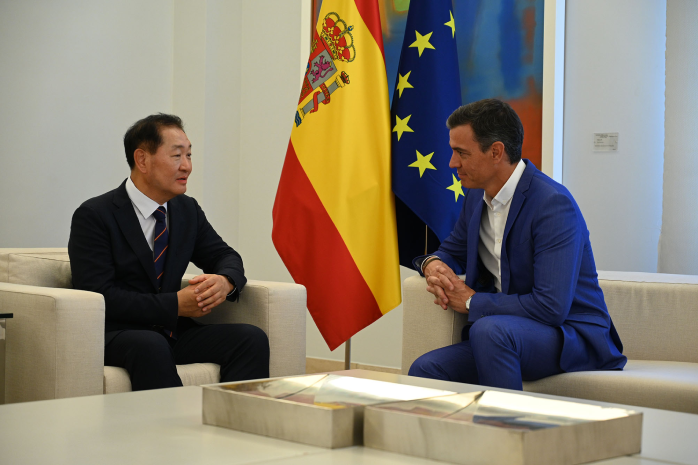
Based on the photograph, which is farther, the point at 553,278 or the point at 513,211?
the point at 513,211

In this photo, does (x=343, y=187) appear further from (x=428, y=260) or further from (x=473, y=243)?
(x=473, y=243)

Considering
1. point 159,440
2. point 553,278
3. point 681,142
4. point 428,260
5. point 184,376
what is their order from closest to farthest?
point 159,440
point 553,278
point 184,376
point 428,260
point 681,142

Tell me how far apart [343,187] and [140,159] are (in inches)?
A: 31.2

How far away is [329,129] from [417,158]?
387mm

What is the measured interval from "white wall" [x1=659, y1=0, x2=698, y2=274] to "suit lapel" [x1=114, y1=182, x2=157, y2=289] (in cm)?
226

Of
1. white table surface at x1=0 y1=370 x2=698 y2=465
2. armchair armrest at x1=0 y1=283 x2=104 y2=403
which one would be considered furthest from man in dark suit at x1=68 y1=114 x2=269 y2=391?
white table surface at x1=0 y1=370 x2=698 y2=465

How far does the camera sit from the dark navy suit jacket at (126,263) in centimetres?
247

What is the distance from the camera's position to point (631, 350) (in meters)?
2.61

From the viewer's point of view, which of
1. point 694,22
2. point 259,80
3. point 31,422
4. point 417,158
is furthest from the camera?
point 259,80

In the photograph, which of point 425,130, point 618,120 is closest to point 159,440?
point 425,130

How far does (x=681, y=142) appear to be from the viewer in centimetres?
329

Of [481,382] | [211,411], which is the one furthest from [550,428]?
[481,382]

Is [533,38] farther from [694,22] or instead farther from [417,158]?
[417,158]

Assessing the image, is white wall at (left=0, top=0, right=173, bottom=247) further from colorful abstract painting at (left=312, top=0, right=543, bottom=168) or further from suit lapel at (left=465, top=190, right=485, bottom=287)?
suit lapel at (left=465, top=190, right=485, bottom=287)
